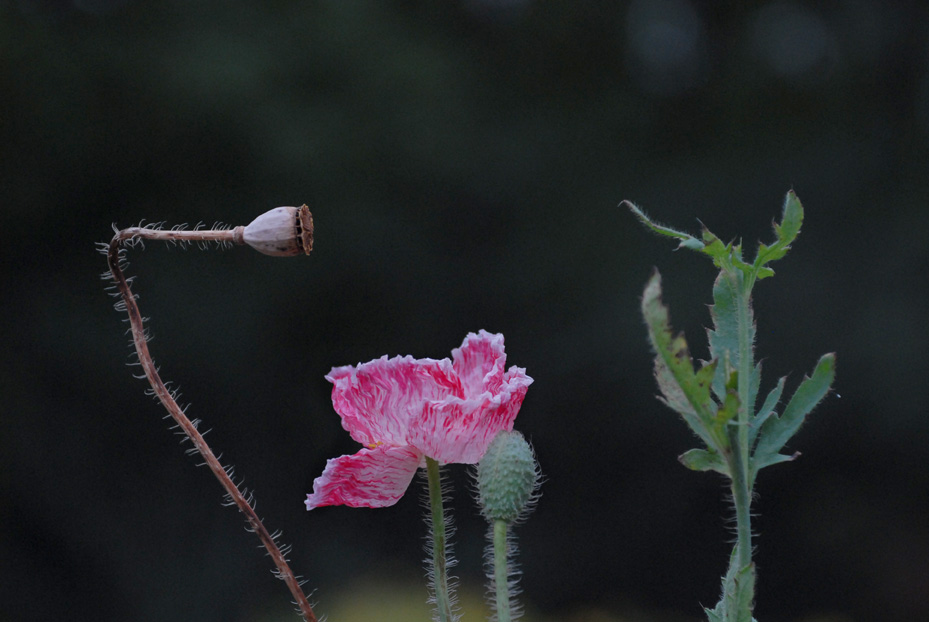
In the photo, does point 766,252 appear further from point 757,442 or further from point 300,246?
point 300,246

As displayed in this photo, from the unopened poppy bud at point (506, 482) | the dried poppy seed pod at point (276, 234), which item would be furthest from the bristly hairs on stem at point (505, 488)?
the dried poppy seed pod at point (276, 234)

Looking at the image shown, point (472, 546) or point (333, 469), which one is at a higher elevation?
point (472, 546)

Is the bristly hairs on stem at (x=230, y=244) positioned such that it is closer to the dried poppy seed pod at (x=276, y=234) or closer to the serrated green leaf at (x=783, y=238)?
the dried poppy seed pod at (x=276, y=234)

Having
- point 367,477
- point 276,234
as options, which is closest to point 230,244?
point 276,234

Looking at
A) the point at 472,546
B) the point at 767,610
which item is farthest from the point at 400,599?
the point at 767,610

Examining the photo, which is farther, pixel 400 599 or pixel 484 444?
pixel 400 599

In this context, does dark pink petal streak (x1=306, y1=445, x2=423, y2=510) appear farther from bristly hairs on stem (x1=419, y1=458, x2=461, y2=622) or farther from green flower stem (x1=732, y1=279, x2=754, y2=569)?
green flower stem (x1=732, y1=279, x2=754, y2=569)

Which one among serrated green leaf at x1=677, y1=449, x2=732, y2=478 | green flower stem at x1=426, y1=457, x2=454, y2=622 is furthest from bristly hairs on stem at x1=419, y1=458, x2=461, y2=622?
serrated green leaf at x1=677, y1=449, x2=732, y2=478
